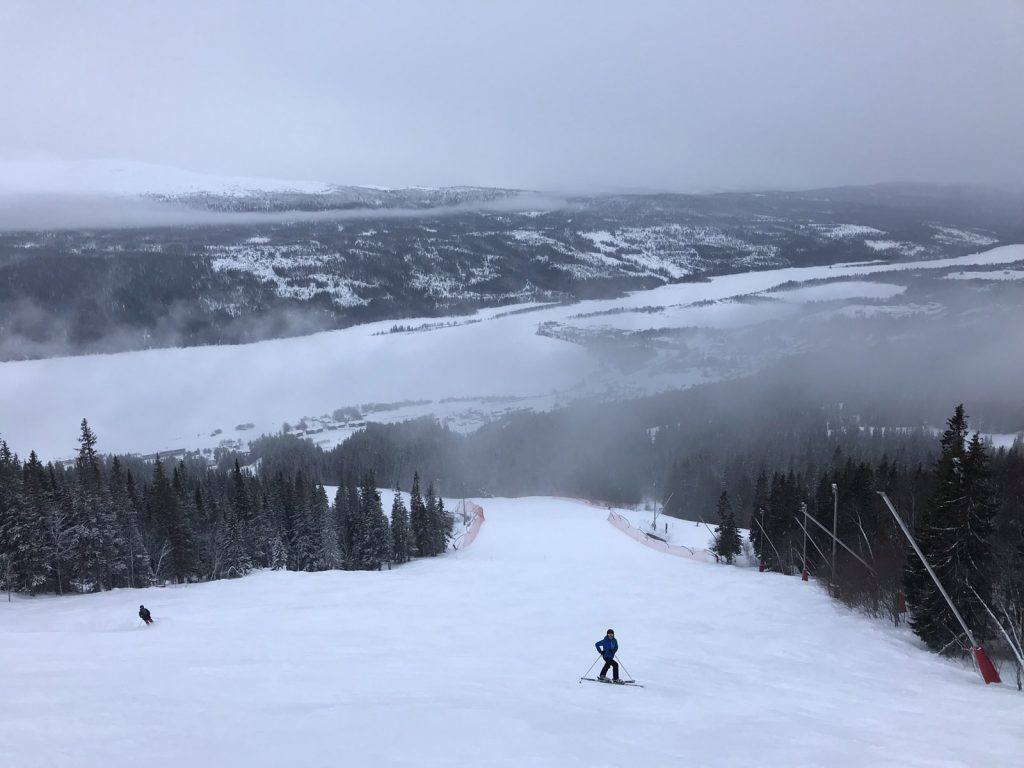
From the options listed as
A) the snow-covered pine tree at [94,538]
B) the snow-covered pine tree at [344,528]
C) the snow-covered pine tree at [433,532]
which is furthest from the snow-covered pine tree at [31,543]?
the snow-covered pine tree at [433,532]

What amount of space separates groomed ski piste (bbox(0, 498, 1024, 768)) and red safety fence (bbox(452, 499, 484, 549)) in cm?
2249

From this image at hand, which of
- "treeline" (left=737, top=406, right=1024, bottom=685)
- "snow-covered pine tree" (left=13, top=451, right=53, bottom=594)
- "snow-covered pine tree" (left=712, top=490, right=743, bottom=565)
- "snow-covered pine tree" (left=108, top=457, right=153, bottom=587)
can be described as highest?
"treeline" (left=737, top=406, right=1024, bottom=685)

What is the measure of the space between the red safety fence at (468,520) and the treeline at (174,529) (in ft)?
6.50

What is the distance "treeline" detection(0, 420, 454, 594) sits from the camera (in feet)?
105

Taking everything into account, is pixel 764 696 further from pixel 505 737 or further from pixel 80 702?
pixel 80 702

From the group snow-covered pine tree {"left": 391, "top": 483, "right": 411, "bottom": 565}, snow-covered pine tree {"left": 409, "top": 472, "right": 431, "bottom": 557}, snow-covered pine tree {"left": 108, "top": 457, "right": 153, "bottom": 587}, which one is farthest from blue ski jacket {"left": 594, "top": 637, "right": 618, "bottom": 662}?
snow-covered pine tree {"left": 409, "top": 472, "right": 431, "bottom": 557}

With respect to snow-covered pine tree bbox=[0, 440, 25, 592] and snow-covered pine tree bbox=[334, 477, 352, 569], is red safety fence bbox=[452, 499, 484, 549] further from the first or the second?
snow-covered pine tree bbox=[0, 440, 25, 592]

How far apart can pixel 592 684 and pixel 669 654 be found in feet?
14.7

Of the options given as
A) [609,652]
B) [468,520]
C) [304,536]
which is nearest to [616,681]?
[609,652]

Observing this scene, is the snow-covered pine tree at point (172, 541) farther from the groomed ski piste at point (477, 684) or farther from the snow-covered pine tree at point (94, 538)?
the groomed ski piste at point (477, 684)

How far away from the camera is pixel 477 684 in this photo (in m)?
12.7

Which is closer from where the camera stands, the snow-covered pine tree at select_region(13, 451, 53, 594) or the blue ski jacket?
the blue ski jacket

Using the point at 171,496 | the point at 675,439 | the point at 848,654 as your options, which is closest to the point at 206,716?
the point at 848,654

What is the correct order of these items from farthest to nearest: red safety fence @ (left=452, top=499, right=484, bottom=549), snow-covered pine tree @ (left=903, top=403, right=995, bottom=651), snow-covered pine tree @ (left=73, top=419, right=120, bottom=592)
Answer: red safety fence @ (left=452, top=499, right=484, bottom=549), snow-covered pine tree @ (left=73, top=419, right=120, bottom=592), snow-covered pine tree @ (left=903, top=403, right=995, bottom=651)
